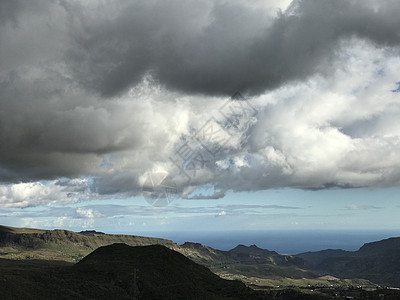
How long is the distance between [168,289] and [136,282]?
16.3 m

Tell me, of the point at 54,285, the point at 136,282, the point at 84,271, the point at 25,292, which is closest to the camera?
the point at 25,292

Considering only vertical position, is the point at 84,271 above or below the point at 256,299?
above

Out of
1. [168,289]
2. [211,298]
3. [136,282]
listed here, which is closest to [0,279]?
[136,282]

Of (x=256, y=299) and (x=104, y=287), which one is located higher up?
(x=104, y=287)

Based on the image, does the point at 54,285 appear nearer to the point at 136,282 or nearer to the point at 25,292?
the point at 25,292

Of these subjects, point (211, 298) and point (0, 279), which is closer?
point (0, 279)

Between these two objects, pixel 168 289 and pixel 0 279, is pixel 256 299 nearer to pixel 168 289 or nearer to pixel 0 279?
pixel 168 289

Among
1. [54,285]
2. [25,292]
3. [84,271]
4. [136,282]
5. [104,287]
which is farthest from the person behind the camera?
[84,271]

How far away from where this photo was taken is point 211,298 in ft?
566

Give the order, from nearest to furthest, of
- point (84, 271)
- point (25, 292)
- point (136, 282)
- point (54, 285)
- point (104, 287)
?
point (25, 292)
point (54, 285)
point (104, 287)
point (136, 282)
point (84, 271)

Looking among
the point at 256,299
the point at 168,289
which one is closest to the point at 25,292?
the point at 168,289

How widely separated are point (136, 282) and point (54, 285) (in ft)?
138

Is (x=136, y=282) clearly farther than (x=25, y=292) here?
Yes

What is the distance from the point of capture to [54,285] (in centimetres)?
14188
